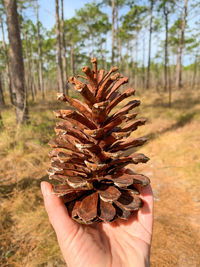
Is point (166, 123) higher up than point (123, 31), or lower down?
lower down

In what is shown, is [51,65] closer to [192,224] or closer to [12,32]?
[12,32]

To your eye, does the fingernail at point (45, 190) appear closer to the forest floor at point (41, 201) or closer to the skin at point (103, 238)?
the skin at point (103, 238)

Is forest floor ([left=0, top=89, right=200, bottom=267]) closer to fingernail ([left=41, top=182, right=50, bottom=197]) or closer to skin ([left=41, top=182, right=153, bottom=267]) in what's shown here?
skin ([left=41, top=182, right=153, bottom=267])

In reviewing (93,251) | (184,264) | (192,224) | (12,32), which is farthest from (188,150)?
(12,32)

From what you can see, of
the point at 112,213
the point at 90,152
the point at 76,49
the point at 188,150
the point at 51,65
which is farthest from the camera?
the point at 51,65

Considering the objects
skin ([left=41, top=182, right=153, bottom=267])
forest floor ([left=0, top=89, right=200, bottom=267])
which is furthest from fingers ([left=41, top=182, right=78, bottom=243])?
forest floor ([left=0, top=89, right=200, bottom=267])

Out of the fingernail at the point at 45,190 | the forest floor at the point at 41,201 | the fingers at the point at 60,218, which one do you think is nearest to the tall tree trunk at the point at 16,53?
the forest floor at the point at 41,201
